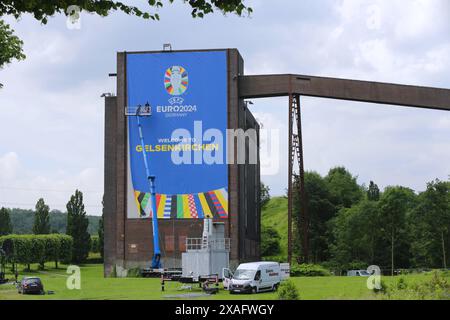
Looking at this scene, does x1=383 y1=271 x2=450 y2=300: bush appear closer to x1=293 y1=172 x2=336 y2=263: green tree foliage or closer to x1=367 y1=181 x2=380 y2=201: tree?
x1=293 y1=172 x2=336 y2=263: green tree foliage

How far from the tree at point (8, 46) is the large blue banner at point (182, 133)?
38.1 meters

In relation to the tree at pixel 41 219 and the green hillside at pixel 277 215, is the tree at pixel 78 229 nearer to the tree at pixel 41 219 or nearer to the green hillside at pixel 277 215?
the tree at pixel 41 219

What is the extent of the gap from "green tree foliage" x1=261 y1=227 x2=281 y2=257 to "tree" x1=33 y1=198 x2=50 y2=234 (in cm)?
4144

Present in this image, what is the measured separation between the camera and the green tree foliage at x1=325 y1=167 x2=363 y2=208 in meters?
119

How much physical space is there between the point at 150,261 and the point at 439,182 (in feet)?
124

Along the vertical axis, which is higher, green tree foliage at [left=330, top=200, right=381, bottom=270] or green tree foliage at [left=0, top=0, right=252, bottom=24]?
green tree foliage at [left=0, top=0, right=252, bottom=24]

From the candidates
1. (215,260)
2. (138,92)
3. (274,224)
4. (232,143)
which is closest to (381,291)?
(215,260)

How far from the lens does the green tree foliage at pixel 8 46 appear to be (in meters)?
27.9

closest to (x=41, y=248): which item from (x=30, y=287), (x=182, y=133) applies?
(x=182, y=133)

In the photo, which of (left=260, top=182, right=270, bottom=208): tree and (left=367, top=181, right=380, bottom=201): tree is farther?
(left=260, top=182, right=270, bottom=208): tree

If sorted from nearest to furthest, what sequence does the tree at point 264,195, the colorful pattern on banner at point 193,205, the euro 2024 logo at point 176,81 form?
1. the colorful pattern on banner at point 193,205
2. the euro 2024 logo at point 176,81
3. the tree at point 264,195

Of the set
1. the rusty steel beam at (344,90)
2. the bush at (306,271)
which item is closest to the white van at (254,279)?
→ the bush at (306,271)

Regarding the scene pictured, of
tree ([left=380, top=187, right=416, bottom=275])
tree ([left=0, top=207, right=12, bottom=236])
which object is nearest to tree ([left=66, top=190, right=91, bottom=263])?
tree ([left=0, top=207, right=12, bottom=236])
